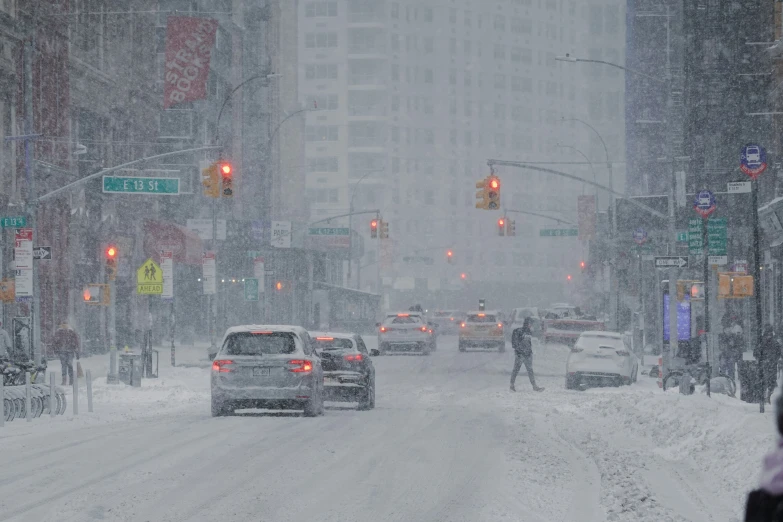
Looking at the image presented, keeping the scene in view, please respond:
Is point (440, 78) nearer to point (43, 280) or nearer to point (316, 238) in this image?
point (316, 238)

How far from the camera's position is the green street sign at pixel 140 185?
30781 mm

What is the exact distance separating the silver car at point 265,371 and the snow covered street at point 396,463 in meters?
0.35

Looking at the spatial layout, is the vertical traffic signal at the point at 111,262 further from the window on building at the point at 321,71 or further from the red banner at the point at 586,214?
the window on building at the point at 321,71

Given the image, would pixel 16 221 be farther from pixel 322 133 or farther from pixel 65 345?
pixel 322 133

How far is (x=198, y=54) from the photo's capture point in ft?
169

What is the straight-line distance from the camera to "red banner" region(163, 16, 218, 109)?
49.8 m

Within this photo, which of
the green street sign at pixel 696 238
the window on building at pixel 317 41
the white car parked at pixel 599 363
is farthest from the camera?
the window on building at pixel 317 41

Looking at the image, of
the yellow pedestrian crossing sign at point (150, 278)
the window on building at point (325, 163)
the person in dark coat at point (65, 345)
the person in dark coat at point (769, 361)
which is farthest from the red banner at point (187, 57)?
the window on building at point (325, 163)

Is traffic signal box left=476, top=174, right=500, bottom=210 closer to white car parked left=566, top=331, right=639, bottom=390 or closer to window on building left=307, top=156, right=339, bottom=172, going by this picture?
white car parked left=566, top=331, right=639, bottom=390

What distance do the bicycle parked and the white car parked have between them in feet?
5.87

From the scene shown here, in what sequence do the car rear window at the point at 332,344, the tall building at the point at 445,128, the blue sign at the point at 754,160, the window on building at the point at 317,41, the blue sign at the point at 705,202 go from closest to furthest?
the blue sign at the point at 754,160 < the car rear window at the point at 332,344 < the blue sign at the point at 705,202 < the tall building at the point at 445,128 < the window on building at the point at 317,41

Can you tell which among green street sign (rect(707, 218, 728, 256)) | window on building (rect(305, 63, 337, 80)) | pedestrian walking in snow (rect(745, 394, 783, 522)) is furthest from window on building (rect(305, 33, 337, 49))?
pedestrian walking in snow (rect(745, 394, 783, 522))

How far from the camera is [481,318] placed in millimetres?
51312

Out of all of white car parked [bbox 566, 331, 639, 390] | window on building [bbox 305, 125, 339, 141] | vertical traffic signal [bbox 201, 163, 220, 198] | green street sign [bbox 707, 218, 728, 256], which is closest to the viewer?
green street sign [bbox 707, 218, 728, 256]
